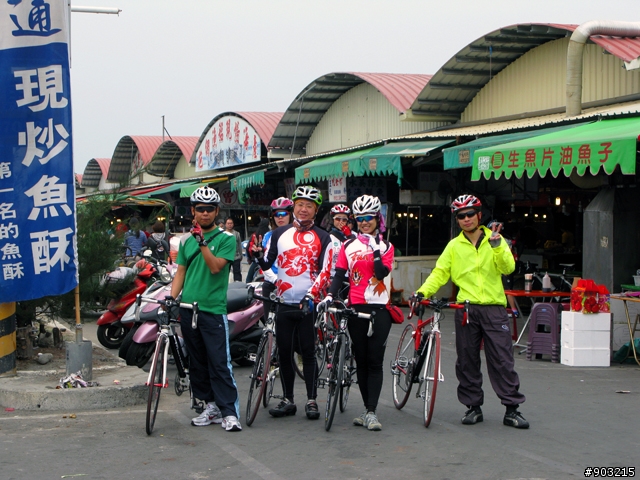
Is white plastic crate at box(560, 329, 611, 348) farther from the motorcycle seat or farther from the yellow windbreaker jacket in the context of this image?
the motorcycle seat

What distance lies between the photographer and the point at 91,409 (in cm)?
764

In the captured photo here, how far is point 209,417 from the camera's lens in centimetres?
701

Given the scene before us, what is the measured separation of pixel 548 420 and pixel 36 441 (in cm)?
423

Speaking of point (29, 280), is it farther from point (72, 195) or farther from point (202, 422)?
point (202, 422)

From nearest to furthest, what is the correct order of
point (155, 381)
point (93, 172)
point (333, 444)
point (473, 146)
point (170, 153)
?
1. point (333, 444)
2. point (155, 381)
3. point (473, 146)
4. point (170, 153)
5. point (93, 172)

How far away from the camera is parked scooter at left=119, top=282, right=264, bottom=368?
Answer: 29.8 feet

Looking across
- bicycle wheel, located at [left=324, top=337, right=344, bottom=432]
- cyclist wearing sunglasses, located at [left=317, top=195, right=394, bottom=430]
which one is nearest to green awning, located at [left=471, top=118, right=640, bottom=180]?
cyclist wearing sunglasses, located at [left=317, top=195, right=394, bottom=430]

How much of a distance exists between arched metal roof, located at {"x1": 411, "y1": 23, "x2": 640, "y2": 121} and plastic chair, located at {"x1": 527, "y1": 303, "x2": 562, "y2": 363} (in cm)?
507

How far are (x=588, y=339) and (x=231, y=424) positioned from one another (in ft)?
17.1

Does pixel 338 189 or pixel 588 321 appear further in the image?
pixel 338 189

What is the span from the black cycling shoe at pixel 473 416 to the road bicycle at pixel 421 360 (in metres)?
0.35

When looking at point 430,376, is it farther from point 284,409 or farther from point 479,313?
point 284,409

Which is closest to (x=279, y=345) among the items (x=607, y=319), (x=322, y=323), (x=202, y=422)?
(x=202, y=422)

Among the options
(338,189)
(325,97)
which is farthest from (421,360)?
(325,97)
